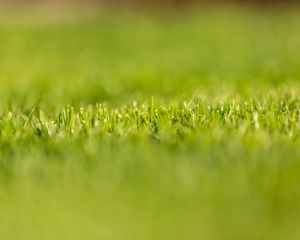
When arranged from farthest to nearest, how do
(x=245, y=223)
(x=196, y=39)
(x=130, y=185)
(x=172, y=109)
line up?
(x=196, y=39)
(x=172, y=109)
(x=130, y=185)
(x=245, y=223)

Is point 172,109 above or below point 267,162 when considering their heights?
above

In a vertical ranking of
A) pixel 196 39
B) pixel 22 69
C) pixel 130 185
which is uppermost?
pixel 196 39

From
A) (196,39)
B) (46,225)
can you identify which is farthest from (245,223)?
(196,39)

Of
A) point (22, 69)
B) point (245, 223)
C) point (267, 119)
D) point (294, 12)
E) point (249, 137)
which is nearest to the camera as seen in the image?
point (245, 223)

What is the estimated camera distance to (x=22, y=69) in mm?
5652

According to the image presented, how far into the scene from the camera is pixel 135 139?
254cm

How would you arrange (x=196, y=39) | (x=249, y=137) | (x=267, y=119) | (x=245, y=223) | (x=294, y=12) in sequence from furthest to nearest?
(x=294, y=12) → (x=196, y=39) → (x=267, y=119) → (x=249, y=137) → (x=245, y=223)

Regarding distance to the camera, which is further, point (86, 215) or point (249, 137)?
point (249, 137)

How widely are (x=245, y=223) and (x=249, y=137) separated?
24.6 inches

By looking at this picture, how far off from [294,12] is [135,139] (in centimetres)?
1031

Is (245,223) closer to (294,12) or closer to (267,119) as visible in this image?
(267,119)

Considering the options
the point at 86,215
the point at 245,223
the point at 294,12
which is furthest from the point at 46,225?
the point at 294,12

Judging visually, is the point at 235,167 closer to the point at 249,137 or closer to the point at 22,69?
the point at 249,137

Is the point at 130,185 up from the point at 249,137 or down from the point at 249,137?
down
